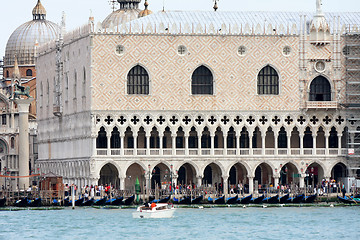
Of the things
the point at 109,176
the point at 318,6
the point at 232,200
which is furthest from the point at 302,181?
the point at 109,176

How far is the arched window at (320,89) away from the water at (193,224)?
11.3 m

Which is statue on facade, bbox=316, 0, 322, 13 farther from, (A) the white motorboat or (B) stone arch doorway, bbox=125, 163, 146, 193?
(A) the white motorboat

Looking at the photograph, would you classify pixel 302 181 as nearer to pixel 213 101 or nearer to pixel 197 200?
pixel 213 101

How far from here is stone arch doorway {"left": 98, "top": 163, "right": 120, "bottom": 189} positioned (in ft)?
289

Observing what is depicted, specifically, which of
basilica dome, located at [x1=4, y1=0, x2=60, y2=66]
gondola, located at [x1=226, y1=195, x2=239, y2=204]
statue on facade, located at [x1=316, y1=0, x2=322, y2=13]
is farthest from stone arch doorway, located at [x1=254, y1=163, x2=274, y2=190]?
basilica dome, located at [x1=4, y1=0, x2=60, y2=66]

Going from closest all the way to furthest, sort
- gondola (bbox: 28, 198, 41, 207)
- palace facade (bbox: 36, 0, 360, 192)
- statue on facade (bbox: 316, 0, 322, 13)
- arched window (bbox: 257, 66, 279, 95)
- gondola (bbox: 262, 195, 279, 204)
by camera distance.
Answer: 1. gondola (bbox: 28, 198, 41, 207)
2. gondola (bbox: 262, 195, 279, 204)
3. palace facade (bbox: 36, 0, 360, 192)
4. arched window (bbox: 257, 66, 279, 95)
5. statue on facade (bbox: 316, 0, 322, 13)

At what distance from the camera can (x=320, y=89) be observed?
87.8 metres

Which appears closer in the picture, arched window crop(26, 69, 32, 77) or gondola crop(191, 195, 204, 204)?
gondola crop(191, 195, 204, 204)

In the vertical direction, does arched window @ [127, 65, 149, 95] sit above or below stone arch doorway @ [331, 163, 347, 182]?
above

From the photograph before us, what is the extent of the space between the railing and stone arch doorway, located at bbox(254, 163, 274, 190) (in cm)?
139

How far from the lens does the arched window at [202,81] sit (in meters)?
86.4

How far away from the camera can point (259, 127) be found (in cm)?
8719

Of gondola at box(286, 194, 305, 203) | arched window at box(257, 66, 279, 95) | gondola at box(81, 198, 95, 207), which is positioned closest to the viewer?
gondola at box(81, 198, 95, 207)

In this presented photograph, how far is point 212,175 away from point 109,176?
243 inches
